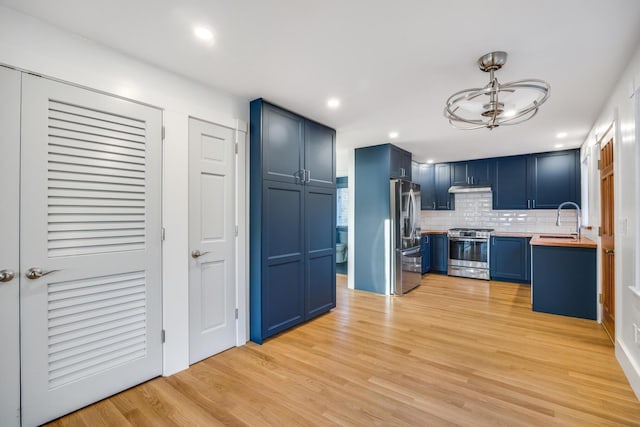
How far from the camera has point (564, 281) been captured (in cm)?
362

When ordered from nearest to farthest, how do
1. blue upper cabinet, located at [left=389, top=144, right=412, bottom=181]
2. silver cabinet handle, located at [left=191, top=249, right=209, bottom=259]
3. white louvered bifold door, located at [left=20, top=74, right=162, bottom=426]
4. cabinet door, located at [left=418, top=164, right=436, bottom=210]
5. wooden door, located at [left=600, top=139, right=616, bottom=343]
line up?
1. white louvered bifold door, located at [left=20, top=74, right=162, bottom=426]
2. silver cabinet handle, located at [left=191, top=249, right=209, bottom=259]
3. wooden door, located at [left=600, top=139, right=616, bottom=343]
4. blue upper cabinet, located at [left=389, top=144, right=412, bottom=181]
5. cabinet door, located at [left=418, top=164, right=436, bottom=210]

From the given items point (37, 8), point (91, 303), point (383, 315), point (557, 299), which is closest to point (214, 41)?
point (37, 8)

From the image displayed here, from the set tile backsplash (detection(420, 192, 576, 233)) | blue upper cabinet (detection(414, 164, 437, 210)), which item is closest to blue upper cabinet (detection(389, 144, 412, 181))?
blue upper cabinet (detection(414, 164, 437, 210))

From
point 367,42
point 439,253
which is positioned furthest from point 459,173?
point 367,42

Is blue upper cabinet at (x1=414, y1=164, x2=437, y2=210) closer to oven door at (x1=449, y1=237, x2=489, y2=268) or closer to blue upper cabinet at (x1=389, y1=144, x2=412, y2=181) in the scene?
oven door at (x1=449, y1=237, x2=489, y2=268)

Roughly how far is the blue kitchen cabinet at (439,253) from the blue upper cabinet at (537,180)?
1159 mm

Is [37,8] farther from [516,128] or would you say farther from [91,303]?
[516,128]

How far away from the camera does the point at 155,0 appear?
1589 mm

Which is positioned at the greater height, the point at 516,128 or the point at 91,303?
the point at 516,128

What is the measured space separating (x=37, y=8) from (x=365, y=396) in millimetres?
3019

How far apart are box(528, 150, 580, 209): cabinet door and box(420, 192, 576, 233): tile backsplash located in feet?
1.21

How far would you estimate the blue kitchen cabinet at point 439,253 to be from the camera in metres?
6.12

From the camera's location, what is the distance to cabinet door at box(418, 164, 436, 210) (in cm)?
656

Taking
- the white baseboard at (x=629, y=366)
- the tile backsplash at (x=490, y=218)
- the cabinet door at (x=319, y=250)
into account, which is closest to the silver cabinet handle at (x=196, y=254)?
the cabinet door at (x=319, y=250)
